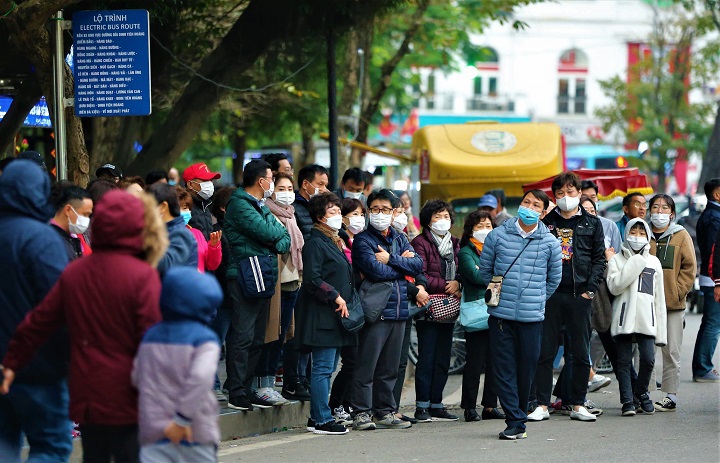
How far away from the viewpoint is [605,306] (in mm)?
11203

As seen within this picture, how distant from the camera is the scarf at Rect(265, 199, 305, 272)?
10673mm

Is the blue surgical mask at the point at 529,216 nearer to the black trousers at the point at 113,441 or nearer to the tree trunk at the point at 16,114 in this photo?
the black trousers at the point at 113,441

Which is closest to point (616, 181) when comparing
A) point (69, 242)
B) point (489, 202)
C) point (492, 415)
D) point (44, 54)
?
point (489, 202)

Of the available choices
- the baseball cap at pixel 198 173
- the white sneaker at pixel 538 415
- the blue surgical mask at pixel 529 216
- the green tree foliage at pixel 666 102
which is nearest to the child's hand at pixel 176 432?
the blue surgical mask at pixel 529 216

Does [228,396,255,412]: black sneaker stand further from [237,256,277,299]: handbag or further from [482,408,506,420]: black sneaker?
[482,408,506,420]: black sneaker

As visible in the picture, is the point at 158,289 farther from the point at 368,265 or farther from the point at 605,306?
the point at 605,306

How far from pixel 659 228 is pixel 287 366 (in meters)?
3.85

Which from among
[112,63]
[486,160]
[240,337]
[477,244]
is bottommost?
[240,337]

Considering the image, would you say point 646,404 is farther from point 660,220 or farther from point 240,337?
point 240,337

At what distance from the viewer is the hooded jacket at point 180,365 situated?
18.1 feet

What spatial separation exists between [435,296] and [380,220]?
1001 mm

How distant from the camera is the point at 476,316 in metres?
10.7

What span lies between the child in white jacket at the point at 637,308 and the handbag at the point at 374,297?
2.21 meters

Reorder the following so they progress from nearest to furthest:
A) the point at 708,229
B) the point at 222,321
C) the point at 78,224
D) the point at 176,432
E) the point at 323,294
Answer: the point at 176,432 → the point at 78,224 → the point at 323,294 → the point at 222,321 → the point at 708,229
